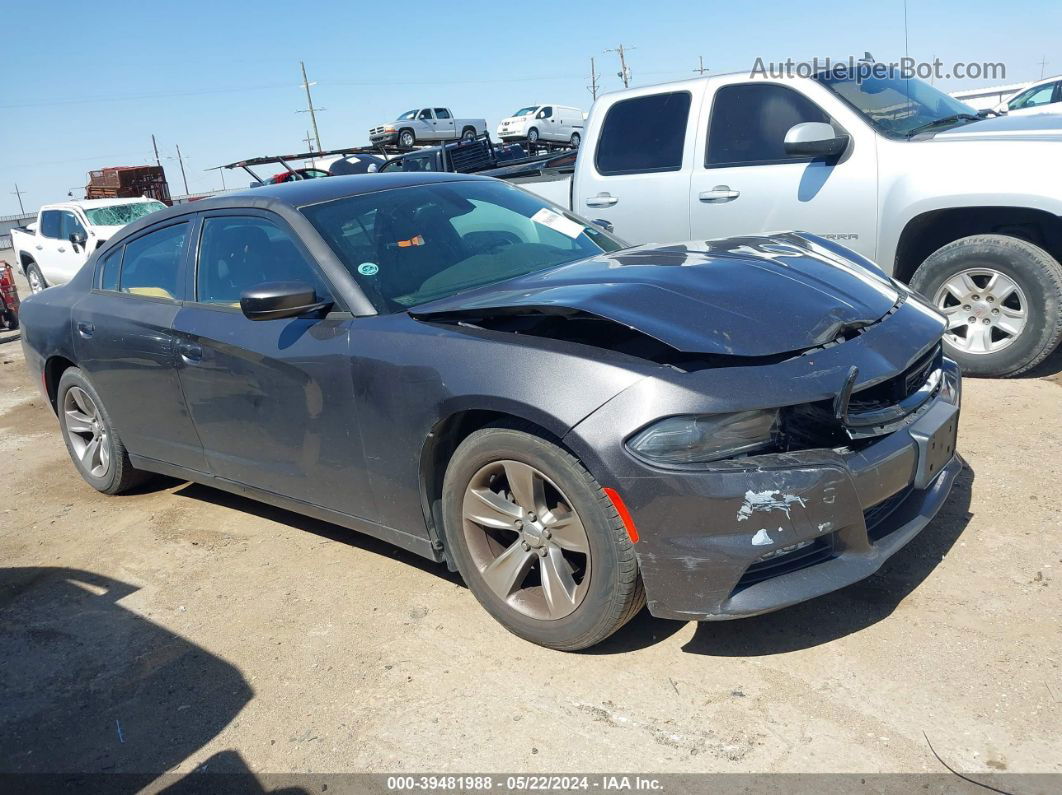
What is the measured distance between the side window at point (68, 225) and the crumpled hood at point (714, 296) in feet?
48.1

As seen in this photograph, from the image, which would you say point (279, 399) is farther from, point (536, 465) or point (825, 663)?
point (825, 663)

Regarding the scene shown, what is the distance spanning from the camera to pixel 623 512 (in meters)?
2.66

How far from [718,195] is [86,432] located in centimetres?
436

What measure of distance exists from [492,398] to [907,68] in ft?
17.3

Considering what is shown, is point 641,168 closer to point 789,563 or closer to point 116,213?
point 789,563

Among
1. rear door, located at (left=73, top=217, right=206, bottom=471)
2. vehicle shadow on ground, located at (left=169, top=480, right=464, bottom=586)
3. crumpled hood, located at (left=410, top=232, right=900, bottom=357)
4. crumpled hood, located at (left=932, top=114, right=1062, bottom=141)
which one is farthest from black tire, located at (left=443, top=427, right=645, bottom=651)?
crumpled hood, located at (left=932, top=114, right=1062, bottom=141)

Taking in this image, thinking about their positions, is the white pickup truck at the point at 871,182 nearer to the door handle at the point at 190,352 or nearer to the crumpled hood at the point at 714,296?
the crumpled hood at the point at 714,296

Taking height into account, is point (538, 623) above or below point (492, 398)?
below

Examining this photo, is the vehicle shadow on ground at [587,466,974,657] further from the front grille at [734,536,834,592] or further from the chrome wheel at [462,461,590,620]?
the front grille at [734,536,834,592]

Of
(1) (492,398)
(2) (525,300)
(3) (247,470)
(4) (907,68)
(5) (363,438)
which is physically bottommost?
(3) (247,470)

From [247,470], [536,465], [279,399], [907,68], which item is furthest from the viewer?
[907,68]

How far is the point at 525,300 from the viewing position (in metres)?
3.00

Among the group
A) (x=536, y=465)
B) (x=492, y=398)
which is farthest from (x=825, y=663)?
(x=492, y=398)

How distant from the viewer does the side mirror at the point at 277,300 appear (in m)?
3.33
